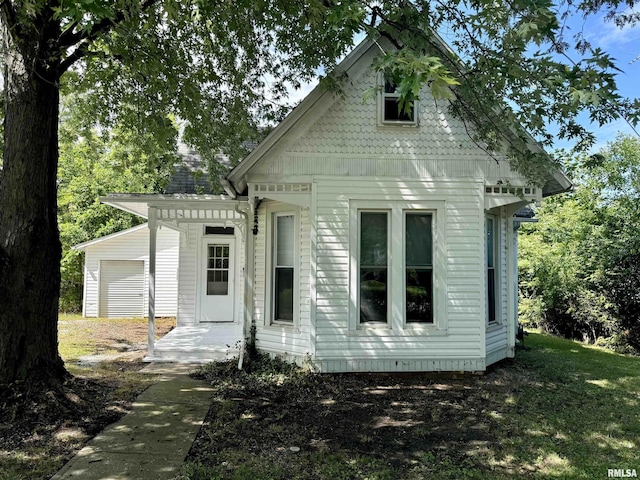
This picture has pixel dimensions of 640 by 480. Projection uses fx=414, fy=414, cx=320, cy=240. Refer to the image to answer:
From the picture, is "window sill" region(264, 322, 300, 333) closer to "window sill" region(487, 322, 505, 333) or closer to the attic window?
"window sill" region(487, 322, 505, 333)

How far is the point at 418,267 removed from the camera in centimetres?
739

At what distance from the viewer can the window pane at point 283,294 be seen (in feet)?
25.5

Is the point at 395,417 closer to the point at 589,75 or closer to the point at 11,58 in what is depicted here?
the point at 589,75

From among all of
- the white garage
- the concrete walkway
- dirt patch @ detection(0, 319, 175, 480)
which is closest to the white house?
the concrete walkway

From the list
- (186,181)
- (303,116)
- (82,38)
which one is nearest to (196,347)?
(186,181)

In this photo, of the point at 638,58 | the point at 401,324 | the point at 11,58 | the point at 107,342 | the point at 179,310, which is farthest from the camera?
the point at 179,310

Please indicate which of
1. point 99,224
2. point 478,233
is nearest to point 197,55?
point 478,233

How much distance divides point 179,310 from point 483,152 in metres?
8.89

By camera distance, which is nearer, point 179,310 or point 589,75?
point 589,75

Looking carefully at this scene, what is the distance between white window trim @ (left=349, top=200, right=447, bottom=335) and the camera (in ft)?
23.7

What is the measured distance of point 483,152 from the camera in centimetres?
743

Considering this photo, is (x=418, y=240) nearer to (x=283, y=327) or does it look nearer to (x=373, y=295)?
(x=373, y=295)

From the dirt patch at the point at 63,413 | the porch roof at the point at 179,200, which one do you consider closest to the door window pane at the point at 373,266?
the porch roof at the point at 179,200

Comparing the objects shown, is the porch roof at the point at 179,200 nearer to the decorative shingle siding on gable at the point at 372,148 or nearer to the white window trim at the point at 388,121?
the decorative shingle siding on gable at the point at 372,148
